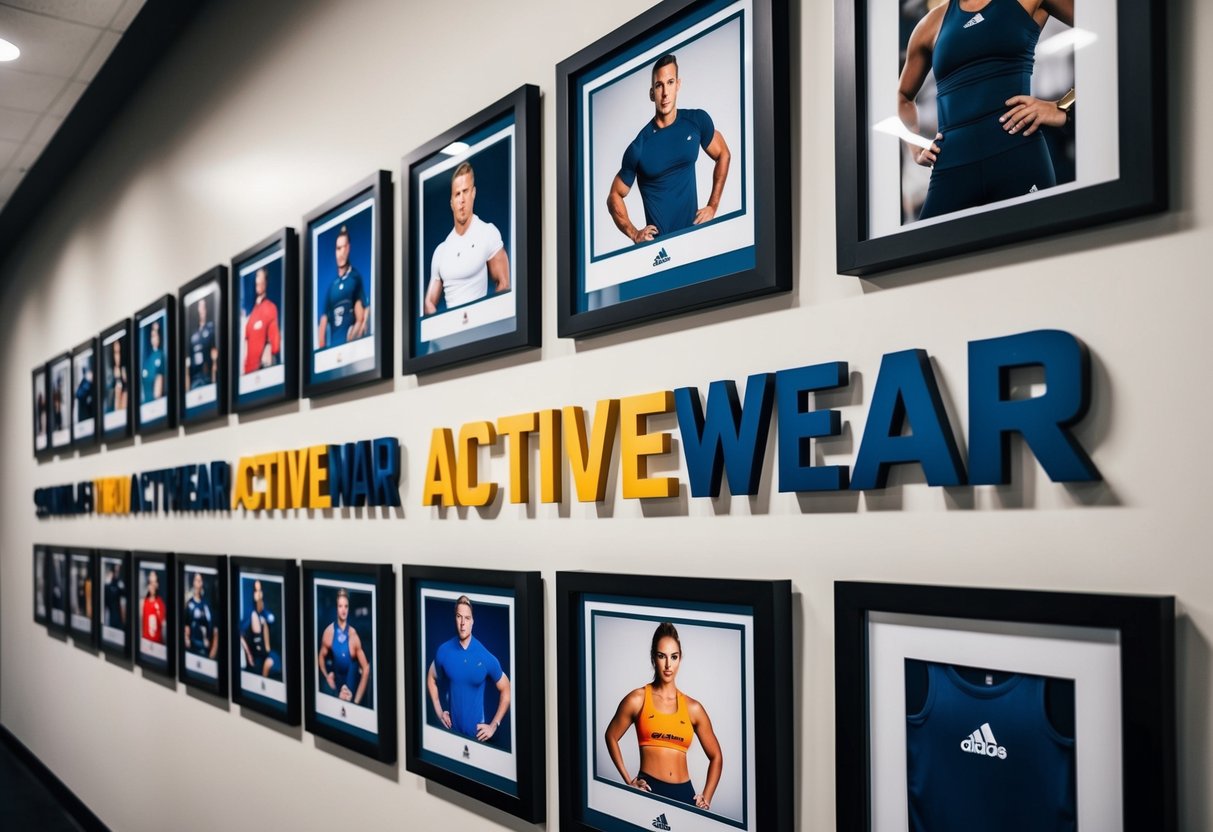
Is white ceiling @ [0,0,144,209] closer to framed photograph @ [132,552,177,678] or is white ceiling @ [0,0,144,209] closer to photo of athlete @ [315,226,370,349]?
photo of athlete @ [315,226,370,349]

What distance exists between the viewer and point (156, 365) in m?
3.27

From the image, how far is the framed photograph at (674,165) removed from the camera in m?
1.21

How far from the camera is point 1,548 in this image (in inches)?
225

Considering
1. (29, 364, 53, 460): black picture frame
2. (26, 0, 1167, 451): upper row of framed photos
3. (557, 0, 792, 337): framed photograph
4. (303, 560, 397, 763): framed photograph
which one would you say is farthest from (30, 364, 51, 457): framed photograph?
(557, 0, 792, 337): framed photograph

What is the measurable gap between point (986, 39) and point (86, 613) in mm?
4059

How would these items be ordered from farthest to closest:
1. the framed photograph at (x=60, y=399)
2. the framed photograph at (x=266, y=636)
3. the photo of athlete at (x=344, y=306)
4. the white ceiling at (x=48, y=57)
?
the framed photograph at (x=60, y=399)
the white ceiling at (x=48, y=57)
the framed photograph at (x=266, y=636)
the photo of athlete at (x=344, y=306)

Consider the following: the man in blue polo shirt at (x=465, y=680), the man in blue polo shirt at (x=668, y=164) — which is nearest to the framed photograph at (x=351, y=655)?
the man in blue polo shirt at (x=465, y=680)

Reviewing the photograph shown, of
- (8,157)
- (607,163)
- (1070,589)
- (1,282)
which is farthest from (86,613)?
(1070,589)

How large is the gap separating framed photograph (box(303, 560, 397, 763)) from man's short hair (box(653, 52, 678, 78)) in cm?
111

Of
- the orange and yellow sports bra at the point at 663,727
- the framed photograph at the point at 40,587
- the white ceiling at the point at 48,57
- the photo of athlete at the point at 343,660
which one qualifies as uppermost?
the white ceiling at the point at 48,57

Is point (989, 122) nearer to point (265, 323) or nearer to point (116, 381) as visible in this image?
point (265, 323)

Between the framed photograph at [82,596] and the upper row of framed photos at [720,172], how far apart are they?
6.98 ft

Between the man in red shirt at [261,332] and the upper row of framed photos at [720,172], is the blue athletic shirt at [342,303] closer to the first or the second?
the upper row of framed photos at [720,172]

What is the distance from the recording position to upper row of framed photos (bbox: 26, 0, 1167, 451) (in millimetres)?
920
